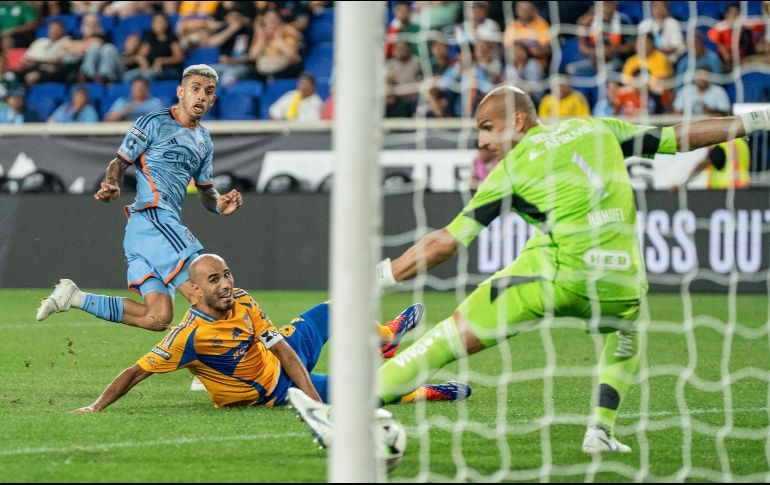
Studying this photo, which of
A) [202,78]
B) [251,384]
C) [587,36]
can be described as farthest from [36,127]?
[251,384]

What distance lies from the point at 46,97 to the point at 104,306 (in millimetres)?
9789

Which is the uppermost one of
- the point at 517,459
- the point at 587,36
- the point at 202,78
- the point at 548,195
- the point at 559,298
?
the point at 587,36

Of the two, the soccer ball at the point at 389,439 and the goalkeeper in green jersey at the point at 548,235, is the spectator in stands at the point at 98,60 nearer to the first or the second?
the goalkeeper in green jersey at the point at 548,235

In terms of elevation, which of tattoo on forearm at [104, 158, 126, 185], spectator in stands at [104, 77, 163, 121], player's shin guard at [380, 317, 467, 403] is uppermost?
spectator in stands at [104, 77, 163, 121]

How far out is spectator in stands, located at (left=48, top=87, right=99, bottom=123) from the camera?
15.8 metres

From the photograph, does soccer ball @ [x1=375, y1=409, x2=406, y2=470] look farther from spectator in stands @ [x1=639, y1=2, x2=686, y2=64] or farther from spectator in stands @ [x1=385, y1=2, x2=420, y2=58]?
spectator in stands @ [x1=385, y1=2, x2=420, y2=58]

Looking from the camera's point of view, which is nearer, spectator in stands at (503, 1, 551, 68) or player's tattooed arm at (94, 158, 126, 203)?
player's tattooed arm at (94, 158, 126, 203)

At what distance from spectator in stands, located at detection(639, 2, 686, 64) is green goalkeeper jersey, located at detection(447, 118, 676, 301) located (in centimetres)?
866

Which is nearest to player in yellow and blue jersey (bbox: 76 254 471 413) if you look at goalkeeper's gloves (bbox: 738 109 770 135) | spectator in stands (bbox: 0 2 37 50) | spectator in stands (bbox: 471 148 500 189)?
goalkeeper's gloves (bbox: 738 109 770 135)

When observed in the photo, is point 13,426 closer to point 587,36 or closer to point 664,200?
point 664,200

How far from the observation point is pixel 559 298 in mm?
5070

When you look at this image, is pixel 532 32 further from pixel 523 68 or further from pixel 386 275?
pixel 386 275

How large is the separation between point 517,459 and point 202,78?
3376mm

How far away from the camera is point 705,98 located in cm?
1324
